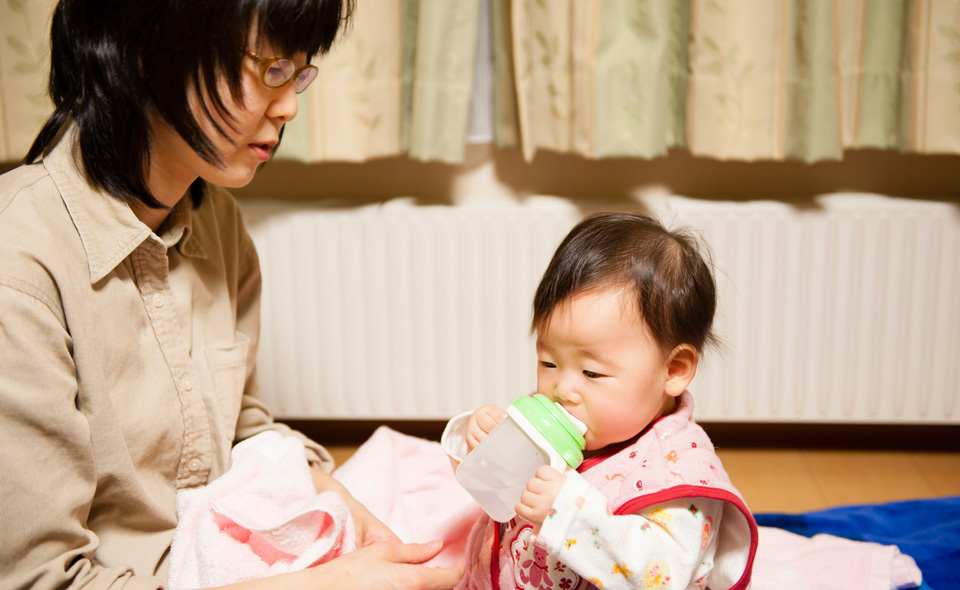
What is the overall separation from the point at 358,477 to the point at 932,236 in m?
1.51

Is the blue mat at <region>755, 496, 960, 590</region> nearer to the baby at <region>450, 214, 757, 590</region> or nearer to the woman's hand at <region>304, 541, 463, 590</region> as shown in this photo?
the baby at <region>450, 214, 757, 590</region>

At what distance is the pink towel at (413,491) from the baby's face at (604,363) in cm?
39

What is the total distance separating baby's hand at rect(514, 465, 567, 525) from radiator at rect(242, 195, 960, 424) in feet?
3.69

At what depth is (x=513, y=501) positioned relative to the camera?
3.28 feet

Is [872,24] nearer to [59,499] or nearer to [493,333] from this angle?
[493,333]

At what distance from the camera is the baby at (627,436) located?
91cm

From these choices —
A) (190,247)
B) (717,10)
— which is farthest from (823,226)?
(190,247)

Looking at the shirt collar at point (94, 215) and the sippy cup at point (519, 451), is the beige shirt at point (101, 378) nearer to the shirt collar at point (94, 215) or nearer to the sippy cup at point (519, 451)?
the shirt collar at point (94, 215)

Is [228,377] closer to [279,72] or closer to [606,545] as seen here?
[279,72]

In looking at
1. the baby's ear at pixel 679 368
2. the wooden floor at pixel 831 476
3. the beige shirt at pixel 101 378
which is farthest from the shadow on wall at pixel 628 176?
the baby's ear at pixel 679 368

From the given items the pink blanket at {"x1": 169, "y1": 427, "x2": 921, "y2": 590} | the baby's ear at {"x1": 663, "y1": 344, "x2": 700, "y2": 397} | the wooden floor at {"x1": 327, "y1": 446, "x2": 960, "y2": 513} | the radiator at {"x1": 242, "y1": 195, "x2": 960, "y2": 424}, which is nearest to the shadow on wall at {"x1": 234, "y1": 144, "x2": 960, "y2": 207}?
the radiator at {"x1": 242, "y1": 195, "x2": 960, "y2": 424}

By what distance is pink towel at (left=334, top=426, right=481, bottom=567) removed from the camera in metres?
1.32

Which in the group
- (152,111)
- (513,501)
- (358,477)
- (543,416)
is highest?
(152,111)

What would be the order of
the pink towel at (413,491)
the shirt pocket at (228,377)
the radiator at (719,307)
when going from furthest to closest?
the radiator at (719,307)
the pink towel at (413,491)
the shirt pocket at (228,377)
